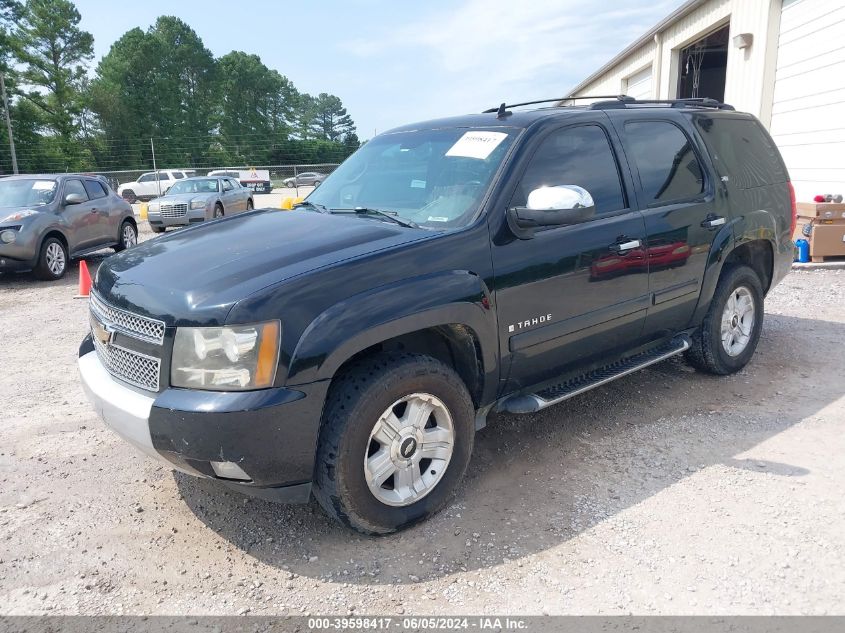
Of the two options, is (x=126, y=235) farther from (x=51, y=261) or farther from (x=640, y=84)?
(x=640, y=84)

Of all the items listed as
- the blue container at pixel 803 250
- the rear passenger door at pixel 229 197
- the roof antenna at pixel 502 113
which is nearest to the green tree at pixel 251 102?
the rear passenger door at pixel 229 197

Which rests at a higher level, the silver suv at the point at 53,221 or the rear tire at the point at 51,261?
the silver suv at the point at 53,221

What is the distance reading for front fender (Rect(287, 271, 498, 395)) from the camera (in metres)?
2.62

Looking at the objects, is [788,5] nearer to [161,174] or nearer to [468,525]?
[468,525]

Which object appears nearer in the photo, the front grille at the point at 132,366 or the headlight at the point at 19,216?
the front grille at the point at 132,366

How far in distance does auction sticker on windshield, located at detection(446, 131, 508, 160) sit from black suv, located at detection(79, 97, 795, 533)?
1 cm

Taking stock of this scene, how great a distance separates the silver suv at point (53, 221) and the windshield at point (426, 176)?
7394 millimetres

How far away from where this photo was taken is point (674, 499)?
328cm

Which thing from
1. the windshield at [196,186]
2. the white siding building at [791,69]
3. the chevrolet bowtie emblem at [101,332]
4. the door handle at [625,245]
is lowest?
the chevrolet bowtie emblem at [101,332]

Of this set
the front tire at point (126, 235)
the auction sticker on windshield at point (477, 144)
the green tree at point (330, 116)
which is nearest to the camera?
the auction sticker on windshield at point (477, 144)

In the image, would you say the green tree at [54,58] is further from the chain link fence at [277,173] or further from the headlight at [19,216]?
the headlight at [19,216]

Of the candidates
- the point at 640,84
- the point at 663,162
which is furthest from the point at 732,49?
the point at 663,162

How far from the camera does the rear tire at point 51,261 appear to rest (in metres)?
9.83

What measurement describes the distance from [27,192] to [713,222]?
10.4 metres
